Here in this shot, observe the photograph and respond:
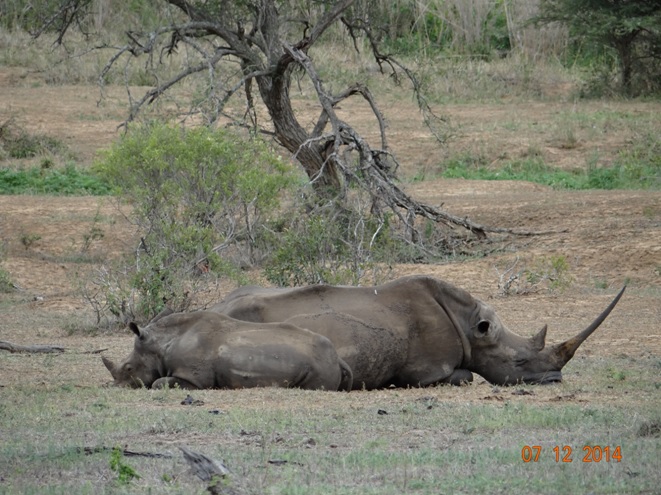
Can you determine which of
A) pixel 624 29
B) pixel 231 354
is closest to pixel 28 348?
pixel 231 354

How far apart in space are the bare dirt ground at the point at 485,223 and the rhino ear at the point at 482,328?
0.85m

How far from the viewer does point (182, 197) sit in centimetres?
1417

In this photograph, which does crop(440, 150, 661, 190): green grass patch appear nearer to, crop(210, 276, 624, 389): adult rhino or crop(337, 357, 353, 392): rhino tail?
crop(210, 276, 624, 389): adult rhino

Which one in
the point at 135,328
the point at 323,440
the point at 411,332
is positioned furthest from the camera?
the point at 411,332

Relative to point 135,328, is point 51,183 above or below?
below

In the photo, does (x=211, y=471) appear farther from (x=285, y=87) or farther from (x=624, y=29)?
(x=624, y=29)

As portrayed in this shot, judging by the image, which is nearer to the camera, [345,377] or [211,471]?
[211,471]

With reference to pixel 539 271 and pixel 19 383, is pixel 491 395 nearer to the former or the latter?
pixel 19 383

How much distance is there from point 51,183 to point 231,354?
1554 cm

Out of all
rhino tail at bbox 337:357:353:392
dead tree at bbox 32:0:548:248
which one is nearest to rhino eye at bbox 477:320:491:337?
rhino tail at bbox 337:357:353:392

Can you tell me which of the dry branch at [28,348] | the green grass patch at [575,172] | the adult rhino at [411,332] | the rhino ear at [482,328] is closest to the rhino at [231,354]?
the adult rhino at [411,332]

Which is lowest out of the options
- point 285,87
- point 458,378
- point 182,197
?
point 458,378

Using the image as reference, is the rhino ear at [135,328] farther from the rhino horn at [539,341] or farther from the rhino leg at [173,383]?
the rhino horn at [539,341]

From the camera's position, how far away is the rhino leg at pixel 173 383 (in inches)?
338
